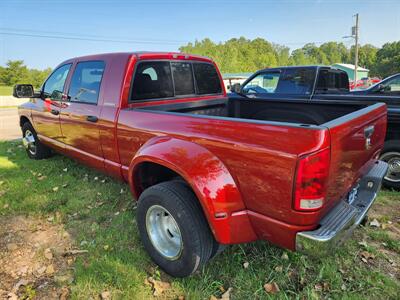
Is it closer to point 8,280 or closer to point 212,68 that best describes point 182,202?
point 8,280

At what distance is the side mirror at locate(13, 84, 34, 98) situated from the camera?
15.5 feet

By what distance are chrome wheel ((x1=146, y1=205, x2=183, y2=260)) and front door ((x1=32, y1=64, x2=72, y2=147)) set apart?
97.2 inches

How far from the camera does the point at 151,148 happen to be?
248 centimetres

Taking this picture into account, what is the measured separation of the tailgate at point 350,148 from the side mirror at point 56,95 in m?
3.69

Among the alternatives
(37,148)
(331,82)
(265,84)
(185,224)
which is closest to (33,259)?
(185,224)

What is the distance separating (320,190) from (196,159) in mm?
849

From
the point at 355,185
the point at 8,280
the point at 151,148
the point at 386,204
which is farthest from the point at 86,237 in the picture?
the point at 386,204

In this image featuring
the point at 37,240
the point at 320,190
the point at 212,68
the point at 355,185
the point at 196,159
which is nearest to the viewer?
the point at 320,190

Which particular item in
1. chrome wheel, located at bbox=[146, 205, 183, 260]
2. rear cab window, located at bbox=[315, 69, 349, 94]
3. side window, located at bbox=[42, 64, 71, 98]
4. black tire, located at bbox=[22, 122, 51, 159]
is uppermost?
side window, located at bbox=[42, 64, 71, 98]

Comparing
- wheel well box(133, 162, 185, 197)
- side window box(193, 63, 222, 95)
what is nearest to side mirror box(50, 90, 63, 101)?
side window box(193, 63, 222, 95)

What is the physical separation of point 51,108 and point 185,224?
10.7 feet

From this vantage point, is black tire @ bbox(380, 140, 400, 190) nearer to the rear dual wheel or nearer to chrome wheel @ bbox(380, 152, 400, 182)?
chrome wheel @ bbox(380, 152, 400, 182)

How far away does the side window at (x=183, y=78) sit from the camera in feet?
11.9

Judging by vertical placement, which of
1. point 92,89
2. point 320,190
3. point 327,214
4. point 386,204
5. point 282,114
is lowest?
point 386,204
